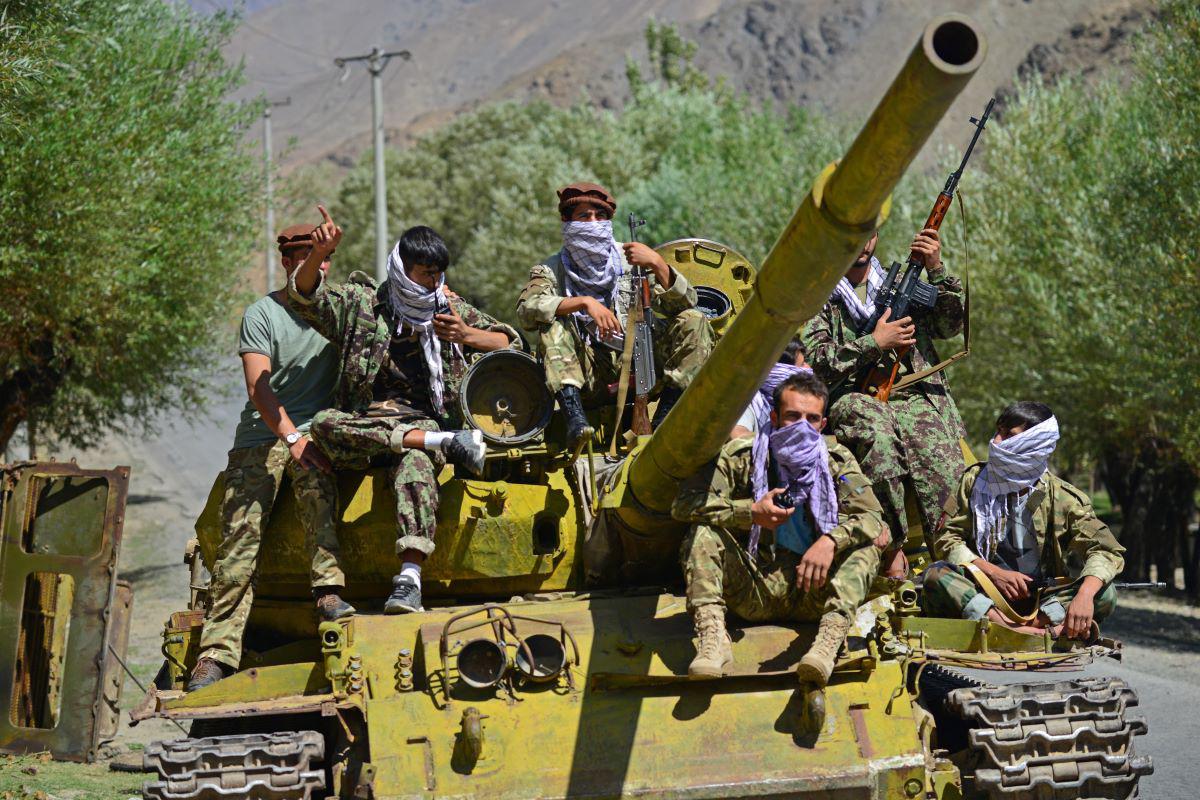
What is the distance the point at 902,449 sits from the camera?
29.4ft

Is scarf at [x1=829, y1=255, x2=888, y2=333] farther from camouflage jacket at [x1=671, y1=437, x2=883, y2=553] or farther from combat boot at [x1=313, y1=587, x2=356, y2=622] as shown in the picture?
combat boot at [x1=313, y1=587, x2=356, y2=622]

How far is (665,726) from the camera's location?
23.6ft

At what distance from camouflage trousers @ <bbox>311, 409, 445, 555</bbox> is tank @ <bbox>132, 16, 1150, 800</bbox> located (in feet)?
0.88

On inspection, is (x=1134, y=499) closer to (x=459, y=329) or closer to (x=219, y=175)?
(x=219, y=175)

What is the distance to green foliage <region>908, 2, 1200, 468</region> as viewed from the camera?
19.2 meters

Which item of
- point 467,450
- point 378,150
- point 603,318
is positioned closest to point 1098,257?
point 603,318

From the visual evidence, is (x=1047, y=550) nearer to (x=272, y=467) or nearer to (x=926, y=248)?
(x=926, y=248)

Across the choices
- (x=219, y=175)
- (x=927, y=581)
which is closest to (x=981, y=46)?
(x=927, y=581)

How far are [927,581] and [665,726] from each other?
210 centimetres

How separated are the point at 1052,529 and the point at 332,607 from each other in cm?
386

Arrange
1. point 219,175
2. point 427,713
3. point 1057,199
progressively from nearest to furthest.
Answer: point 427,713, point 219,175, point 1057,199

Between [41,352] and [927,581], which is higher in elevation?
[41,352]

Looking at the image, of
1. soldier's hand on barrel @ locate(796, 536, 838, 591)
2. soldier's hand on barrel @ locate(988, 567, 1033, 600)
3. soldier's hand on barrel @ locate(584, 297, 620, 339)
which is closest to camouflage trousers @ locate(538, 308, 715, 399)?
soldier's hand on barrel @ locate(584, 297, 620, 339)

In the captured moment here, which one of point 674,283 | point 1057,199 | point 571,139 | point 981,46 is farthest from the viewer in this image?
point 571,139
